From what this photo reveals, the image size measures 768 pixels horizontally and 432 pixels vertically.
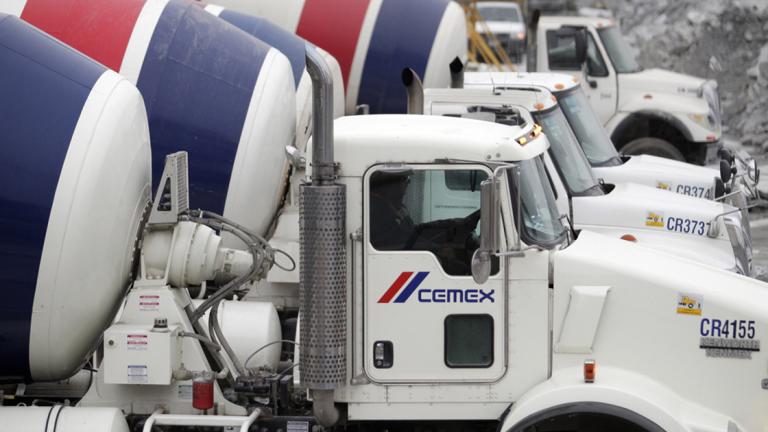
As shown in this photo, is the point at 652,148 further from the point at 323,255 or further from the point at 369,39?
the point at 323,255

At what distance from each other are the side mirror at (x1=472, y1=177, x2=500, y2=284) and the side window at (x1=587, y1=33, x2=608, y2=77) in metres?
12.9

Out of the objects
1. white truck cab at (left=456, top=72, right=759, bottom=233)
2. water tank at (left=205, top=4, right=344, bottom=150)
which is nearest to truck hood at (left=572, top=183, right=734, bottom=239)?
white truck cab at (left=456, top=72, right=759, bottom=233)

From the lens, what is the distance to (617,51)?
62.7 feet

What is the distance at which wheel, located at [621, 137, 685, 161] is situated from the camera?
18219mm

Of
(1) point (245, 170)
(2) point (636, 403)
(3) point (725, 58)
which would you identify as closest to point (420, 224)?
(2) point (636, 403)

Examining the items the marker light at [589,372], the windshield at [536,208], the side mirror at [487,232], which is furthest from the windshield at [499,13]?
the side mirror at [487,232]

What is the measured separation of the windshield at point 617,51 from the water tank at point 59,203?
12.8 m

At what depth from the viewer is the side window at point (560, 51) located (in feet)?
62.5

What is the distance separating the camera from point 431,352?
22.0 feet

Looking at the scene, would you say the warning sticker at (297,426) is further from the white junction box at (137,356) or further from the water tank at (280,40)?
the water tank at (280,40)

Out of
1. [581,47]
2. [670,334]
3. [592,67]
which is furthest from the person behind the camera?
[592,67]

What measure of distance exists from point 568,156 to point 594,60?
816cm

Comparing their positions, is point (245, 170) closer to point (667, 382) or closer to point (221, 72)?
point (221, 72)

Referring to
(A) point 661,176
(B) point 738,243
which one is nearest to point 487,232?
(B) point 738,243
